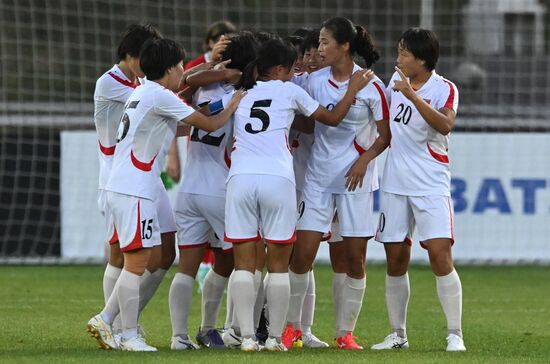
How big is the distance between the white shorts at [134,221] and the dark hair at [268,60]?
38.6 inches

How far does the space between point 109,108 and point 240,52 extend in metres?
0.98

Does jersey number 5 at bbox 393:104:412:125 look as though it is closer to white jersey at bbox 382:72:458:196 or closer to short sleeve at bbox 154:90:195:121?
white jersey at bbox 382:72:458:196

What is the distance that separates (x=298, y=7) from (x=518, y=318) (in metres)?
13.1

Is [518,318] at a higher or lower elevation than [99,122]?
lower

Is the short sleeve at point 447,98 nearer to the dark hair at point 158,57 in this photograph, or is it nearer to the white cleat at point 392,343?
the white cleat at point 392,343

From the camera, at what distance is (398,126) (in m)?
8.34

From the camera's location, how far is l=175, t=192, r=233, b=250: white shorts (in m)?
8.19

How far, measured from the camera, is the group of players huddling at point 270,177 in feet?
26.0

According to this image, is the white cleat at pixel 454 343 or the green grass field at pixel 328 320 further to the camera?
the white cleat at pixel 454 343

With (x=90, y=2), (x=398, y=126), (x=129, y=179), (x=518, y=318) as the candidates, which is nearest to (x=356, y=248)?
(x=398, y=126)

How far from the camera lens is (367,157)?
8344 mm

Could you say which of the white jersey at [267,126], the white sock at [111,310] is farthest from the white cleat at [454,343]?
the white sock at [111,310]

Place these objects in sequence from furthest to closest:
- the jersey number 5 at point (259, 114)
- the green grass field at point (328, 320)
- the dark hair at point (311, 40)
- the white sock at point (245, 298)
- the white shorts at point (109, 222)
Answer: the dark hair at point (311, 40), the white shorts at point (109, 222), the jersey number 5 at point (259, 114), the white sock at point (245, 298), the green grass field at point (328, 320)

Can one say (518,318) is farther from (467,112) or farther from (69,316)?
(467,112)
